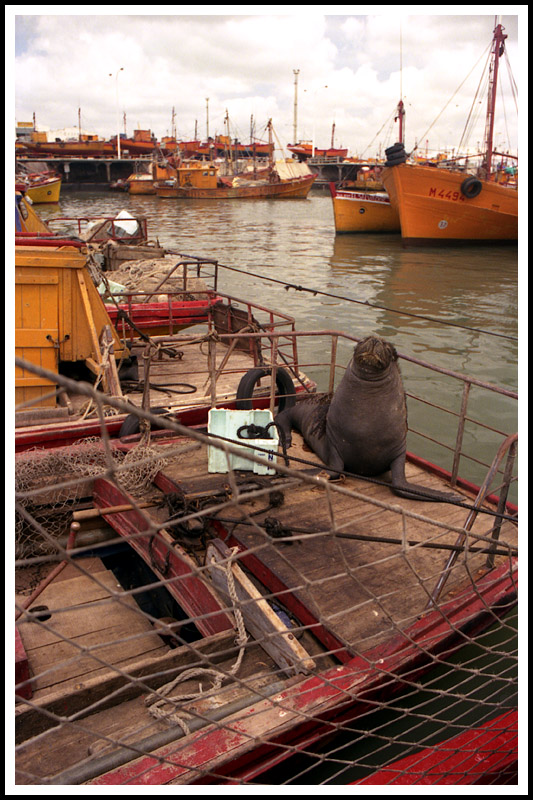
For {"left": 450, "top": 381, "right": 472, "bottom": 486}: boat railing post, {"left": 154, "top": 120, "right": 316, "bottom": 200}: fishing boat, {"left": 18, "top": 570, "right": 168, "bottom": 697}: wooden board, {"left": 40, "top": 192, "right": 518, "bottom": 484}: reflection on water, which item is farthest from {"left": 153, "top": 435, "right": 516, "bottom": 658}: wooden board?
{"left": 154, "top": 120, "right": 316, "bottom": 200}: fishing boat

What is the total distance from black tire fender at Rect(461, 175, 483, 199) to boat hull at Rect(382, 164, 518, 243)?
14 centimetres

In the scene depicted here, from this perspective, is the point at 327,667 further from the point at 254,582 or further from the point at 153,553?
the point at 153,553

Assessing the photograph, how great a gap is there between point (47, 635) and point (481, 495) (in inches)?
137

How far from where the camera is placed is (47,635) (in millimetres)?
4633

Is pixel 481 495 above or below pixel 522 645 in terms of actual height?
above

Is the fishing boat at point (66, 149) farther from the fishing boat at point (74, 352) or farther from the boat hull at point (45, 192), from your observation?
the fishing boat at point (74, 352)

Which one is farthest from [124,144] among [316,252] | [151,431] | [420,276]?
[151,431]

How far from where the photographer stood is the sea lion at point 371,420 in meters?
5.76

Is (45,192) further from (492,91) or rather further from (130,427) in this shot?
(130,427)

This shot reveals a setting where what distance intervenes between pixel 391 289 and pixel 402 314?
25.6 feet

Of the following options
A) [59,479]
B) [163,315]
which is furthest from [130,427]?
[163,315]

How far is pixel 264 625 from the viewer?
12.8 feet

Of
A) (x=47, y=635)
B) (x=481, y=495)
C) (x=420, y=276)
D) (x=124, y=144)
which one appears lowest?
(x=47, y=635)

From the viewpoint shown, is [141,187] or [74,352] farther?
[141,187]
